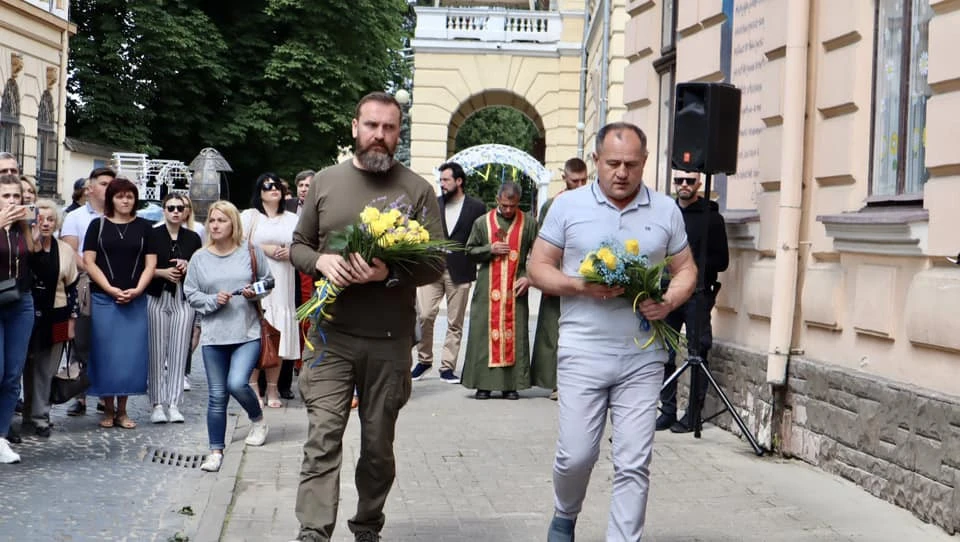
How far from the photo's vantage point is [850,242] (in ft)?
29.8

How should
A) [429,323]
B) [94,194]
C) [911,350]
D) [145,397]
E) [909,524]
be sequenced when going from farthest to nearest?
[429,323] → [145,397] → [94,194] → [911,350] → [909,524]

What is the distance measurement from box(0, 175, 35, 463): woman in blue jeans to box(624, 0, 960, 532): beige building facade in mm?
5032

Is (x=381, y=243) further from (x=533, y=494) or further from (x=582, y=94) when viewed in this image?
(x=582, y=94)

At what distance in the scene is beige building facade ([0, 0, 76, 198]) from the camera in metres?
28.8

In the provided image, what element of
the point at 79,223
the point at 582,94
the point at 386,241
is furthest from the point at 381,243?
the point at 582,94

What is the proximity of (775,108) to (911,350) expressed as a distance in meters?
2.85

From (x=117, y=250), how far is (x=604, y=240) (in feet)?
19.6

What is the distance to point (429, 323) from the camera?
14.9 meters

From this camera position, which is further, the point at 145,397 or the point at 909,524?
the point at 145,397

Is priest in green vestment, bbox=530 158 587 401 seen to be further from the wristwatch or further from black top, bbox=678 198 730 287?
the wristwatch

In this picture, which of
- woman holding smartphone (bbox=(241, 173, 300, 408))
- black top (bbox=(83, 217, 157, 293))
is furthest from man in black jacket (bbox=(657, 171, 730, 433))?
black top (bbox=(83, 217, 157, 293))

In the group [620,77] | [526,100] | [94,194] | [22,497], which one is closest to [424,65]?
[526,100]

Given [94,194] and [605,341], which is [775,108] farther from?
[94,194]

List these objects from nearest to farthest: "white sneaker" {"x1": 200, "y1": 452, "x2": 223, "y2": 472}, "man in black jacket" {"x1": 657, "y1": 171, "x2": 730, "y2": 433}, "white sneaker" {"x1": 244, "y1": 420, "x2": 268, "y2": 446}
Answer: "white sneaker" {"x1": 200, "y1": 452, "x2": 223, "y2": 472} < "white sneaker" {"x1": 244, "y1": 420, "x2": 268, "y2": 446} < "man in black jacket" {"x1": 657, "y1": 171, "x2": 730, "y2": 433}
